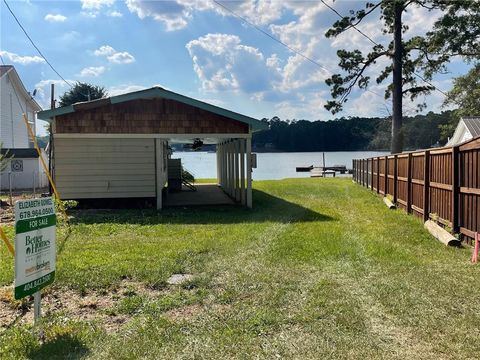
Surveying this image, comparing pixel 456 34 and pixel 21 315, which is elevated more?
pixel 456 34

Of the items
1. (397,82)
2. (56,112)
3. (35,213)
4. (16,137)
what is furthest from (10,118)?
(35,213)

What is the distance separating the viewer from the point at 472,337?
3684 mm

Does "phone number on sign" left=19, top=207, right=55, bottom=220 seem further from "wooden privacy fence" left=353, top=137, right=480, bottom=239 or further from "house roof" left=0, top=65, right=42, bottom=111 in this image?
"house roof" left=0, top=65, right=42, bottom=111

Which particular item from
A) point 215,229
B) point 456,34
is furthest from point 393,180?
point 456,34

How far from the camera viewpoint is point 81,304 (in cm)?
480

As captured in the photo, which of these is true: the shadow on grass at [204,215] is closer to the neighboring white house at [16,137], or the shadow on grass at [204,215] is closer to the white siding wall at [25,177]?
the neighboring white house at [16,137]

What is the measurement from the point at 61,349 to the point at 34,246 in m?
0.88

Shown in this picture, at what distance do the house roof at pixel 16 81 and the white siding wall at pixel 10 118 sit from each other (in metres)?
0.18

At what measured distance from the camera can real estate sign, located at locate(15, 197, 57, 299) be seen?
3691mm

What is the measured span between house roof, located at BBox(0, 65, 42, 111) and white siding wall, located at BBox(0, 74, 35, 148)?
0.60 feet

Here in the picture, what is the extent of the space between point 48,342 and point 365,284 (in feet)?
11.0

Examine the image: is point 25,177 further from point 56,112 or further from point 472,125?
point 472,125

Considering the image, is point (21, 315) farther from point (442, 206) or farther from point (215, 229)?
point (442, 206)

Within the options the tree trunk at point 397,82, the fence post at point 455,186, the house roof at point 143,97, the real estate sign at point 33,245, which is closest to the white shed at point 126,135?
the house roof at point 143,97
